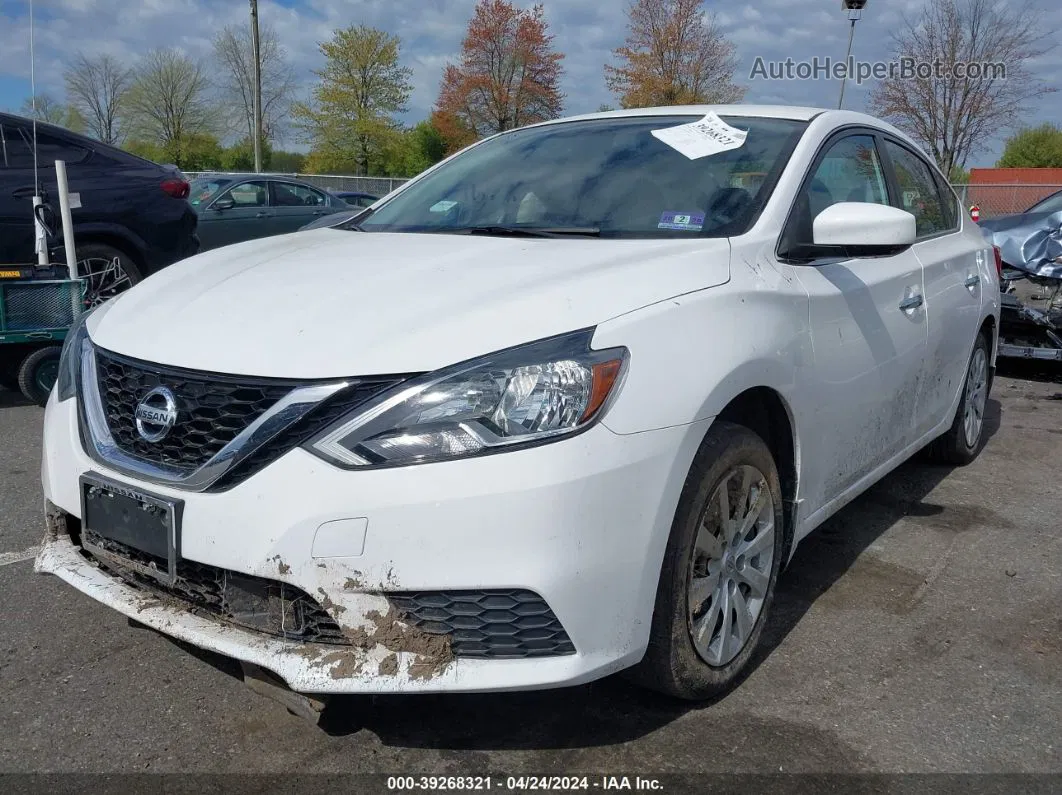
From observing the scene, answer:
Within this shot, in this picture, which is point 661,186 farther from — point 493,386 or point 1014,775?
point 1014,775

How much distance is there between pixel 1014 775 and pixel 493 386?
161cm

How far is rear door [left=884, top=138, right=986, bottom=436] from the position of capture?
12.6 ft

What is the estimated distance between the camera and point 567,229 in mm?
2990

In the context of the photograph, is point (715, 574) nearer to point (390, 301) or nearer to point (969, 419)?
point (390, 301)

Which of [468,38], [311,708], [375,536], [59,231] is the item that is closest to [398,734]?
[311,708]

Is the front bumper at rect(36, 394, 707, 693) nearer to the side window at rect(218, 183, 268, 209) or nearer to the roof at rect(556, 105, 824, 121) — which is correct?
the roof at rect(556, 105, 824, 121)

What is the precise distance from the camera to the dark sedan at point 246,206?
12.6 m

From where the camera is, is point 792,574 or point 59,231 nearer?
point 792,574

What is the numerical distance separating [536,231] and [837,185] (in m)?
1.15

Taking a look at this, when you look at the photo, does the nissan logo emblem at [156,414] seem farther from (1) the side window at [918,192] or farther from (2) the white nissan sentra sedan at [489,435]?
(1) the side window at [918,192]

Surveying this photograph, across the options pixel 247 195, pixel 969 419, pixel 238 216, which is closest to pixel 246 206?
pixel 247 195

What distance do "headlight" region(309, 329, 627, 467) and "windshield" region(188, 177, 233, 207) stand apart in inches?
460

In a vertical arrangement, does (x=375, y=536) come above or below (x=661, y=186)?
below

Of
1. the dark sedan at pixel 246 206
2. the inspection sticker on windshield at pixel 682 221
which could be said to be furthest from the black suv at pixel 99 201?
the dark sedan at pixel 246 206
